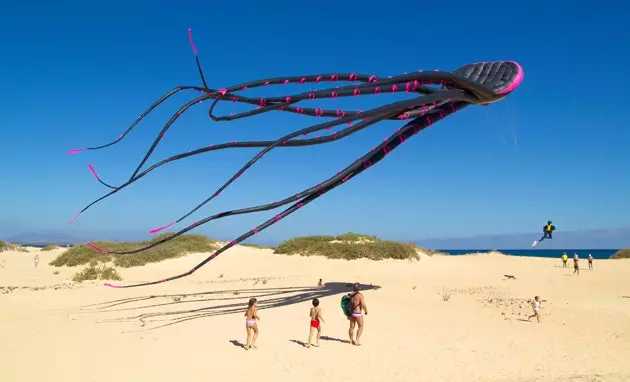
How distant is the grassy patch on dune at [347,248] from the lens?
33719 mm

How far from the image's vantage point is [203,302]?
17734mm

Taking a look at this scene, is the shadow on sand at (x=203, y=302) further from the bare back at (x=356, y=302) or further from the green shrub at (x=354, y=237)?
the green shrub at (x=354, y=237)

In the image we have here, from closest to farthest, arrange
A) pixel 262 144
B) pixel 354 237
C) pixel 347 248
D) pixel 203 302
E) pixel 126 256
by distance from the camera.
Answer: pixel 262 144, pixel 203 302, pixel 347 248, pixel 126 256, pixel 354 237

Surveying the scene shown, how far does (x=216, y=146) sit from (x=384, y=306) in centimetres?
1028

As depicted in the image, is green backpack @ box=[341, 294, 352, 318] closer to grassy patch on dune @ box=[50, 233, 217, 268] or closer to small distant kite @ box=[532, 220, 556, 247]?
small distant kite @ box=[532, 220, 556, 247]

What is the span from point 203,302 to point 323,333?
6998 mm

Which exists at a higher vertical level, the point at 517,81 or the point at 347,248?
the point at 517,81

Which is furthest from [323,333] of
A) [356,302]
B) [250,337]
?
[250,337]

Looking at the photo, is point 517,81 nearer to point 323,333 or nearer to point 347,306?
point 347,306

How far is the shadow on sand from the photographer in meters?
14.5

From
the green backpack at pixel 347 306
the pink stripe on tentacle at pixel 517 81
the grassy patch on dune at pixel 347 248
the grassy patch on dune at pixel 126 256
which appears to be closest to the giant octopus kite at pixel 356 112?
the pink stripe on tentacle at pixel 517 81

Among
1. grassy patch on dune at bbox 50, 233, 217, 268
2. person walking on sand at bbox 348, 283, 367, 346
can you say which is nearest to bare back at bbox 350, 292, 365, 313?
person walking on sand at bbox 348, 283, 367, 346

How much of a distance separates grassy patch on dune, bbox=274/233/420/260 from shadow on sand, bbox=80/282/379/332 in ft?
36.3

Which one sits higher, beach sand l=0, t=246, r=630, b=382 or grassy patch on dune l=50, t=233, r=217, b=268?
grassy patch on dune l=50, t=233, r=217, b=268
